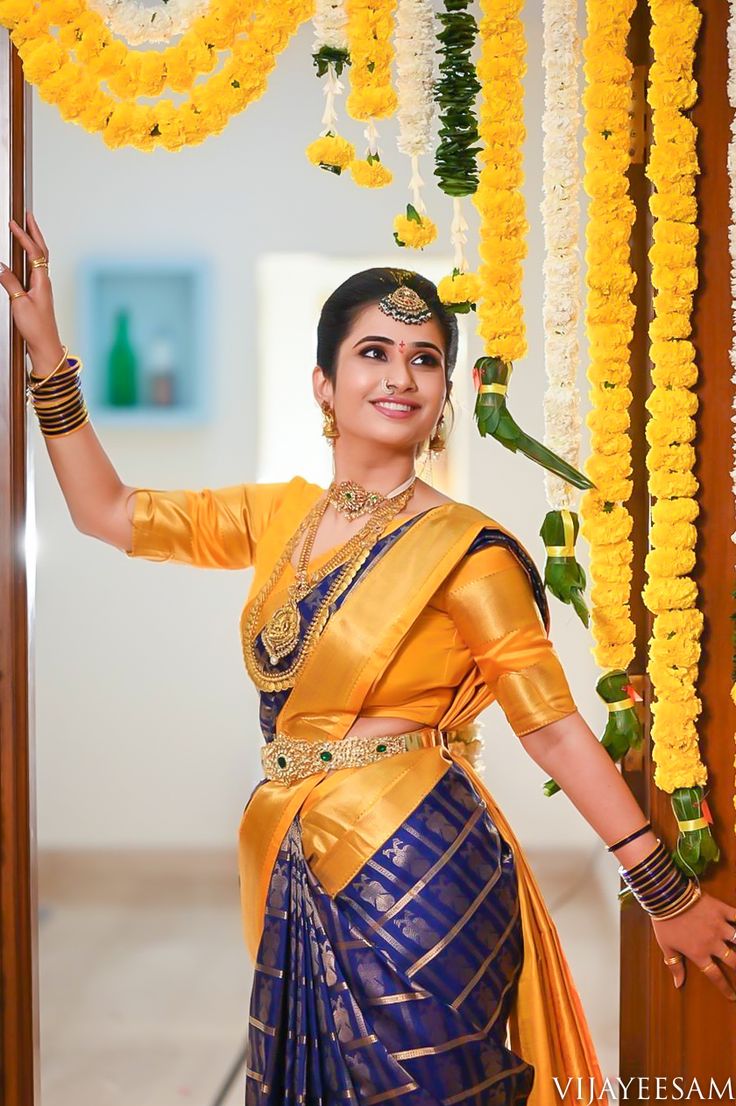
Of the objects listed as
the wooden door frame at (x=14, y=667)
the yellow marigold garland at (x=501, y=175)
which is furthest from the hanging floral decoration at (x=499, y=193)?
the wooden door frame at (x=14, y=667)

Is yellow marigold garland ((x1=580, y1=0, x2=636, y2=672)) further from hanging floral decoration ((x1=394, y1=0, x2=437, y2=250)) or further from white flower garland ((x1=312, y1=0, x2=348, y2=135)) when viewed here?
white flower garland ((x1=312, y1=0, x2=348, y2=135))

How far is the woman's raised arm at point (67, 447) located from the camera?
6.03 ft

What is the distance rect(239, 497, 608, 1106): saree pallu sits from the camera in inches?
65.9

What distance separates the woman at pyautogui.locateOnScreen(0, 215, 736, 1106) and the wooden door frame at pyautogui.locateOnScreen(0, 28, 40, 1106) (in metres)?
0.13

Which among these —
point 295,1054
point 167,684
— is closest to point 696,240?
point 295,1054

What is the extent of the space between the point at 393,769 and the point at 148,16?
4.15 feet

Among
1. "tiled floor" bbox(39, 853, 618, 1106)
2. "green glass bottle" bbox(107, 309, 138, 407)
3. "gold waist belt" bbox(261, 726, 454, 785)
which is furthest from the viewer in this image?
"green glass bottle" bbox(107, 309, 138, 407)

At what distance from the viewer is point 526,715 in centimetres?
175

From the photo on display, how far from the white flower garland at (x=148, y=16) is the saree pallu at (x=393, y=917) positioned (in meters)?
0.90

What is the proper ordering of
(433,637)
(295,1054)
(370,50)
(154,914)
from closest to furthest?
(295,1054) < (433,637) < (370,50) < (154,914)

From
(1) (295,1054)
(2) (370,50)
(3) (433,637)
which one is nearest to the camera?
(1) (295,1054)

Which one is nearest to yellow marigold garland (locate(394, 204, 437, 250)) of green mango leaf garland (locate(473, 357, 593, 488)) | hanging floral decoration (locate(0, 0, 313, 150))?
green mango leaf garland (locate(473, 357, 593, 488))

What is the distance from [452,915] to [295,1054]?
298mm

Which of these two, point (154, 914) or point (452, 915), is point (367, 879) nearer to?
point (452, 915)
